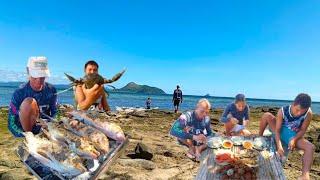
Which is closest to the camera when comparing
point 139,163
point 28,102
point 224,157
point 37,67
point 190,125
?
point 28,102

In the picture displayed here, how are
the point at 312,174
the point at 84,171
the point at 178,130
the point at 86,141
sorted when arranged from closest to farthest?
the point at 84,171 < the point at 86,141 < the point at 178,130 < the point at 312,174

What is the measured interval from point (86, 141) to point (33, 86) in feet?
4.55

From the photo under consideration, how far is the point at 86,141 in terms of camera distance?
5.74m

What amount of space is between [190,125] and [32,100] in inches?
143

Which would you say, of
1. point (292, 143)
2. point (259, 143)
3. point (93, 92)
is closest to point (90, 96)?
point (93, 92)

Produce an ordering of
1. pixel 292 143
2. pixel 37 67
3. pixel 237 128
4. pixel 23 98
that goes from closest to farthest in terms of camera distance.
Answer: pixel 37 67
pixel 23 98
pixel 292 143
pixel 237 128

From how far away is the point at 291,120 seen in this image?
7.95m

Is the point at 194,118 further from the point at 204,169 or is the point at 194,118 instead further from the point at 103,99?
the point at 103,99

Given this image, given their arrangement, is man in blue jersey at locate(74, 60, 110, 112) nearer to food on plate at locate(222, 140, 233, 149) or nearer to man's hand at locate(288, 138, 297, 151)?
food on plate at locate(222, 140, 233, 149)

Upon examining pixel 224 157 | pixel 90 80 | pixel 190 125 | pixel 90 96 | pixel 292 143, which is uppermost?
pixel 90 80

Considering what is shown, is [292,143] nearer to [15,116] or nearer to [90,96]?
[90,96]

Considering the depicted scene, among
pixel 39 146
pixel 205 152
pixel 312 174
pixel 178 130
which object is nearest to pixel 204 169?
pixel 205 152

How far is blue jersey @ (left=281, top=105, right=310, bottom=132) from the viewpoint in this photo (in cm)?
783

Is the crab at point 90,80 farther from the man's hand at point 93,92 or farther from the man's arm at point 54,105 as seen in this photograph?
the man's arm at point 54,105
